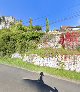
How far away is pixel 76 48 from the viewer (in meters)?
30.1

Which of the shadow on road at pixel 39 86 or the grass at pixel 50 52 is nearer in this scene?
the shadow on road at pixel 39 86

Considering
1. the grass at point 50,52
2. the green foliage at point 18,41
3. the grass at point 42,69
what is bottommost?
the grass at point 42,69

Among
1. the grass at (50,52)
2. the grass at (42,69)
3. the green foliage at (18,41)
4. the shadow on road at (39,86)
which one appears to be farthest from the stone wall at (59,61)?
the shadow on road at (39,86)

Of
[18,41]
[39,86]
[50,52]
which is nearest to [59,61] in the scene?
[50,52]

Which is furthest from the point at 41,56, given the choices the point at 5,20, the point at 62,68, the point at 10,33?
the point at 5,20

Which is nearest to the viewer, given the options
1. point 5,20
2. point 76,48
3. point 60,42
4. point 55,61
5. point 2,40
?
point 55,61

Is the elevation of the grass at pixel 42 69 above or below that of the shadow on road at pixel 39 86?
above

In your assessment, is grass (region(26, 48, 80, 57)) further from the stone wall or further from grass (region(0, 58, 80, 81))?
grass (region(0, 58, 80, 81))

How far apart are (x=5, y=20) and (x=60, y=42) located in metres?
33.8

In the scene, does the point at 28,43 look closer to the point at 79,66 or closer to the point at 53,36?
the point at 53,36

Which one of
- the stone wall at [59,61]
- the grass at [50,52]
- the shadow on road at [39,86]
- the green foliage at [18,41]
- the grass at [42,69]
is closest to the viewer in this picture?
the shadow on road at [39,86]

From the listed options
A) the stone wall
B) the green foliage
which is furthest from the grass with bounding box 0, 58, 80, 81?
the green foliage

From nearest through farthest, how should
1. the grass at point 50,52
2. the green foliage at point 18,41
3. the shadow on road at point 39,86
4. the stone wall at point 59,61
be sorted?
the shadow on road at point 39,86
the stone wall at point 59,61
the grass at point 50,52
the green foliage at point 18,41

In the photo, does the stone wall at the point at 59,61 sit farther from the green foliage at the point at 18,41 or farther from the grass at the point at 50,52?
the green foliage at the point at 18,41
